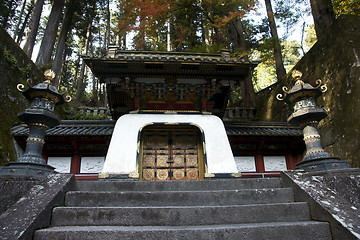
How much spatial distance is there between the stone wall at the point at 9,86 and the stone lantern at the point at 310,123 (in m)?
8.38

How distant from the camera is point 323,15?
9.84m

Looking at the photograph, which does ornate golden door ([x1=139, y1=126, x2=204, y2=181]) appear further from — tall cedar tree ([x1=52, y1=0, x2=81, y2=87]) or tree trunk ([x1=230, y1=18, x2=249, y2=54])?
tall cedar tree ([x1=52, y1=0, x2=81, y2=87])

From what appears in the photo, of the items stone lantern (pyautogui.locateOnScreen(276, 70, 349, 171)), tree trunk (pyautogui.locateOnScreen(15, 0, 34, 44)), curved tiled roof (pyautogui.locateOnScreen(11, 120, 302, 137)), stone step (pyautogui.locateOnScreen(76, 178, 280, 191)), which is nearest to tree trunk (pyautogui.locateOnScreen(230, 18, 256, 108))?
curved tiled roof (pyautogui.locateOnScreen(11, 120, 302, 137))

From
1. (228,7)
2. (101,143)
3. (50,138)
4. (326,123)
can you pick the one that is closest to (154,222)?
(101,143)

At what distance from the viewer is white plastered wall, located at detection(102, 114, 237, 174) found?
6449 mm

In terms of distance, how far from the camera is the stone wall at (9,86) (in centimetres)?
757

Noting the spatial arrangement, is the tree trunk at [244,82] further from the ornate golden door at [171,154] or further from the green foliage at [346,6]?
the ornate golden door at [171,154]

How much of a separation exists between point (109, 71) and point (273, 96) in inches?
348

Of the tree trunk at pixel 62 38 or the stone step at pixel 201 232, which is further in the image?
the tree trunk at pixel 62 38

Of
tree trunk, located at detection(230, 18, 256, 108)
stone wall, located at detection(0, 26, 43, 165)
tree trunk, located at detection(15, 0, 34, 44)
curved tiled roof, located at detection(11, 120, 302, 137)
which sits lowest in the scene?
curved tiled roof, located at detection(11, 120, 302, 137)

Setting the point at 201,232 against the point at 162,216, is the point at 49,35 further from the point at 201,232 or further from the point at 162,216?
the point at 201,232

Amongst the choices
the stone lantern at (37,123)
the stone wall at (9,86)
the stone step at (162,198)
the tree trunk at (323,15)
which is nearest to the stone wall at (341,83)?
the tree trunk at (323,15)

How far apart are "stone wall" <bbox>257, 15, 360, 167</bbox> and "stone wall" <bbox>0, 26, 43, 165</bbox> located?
10.7m

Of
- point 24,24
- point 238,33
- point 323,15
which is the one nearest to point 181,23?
point 238,33
